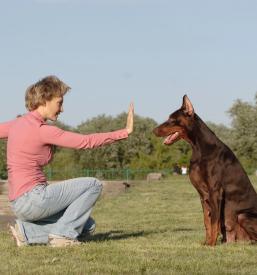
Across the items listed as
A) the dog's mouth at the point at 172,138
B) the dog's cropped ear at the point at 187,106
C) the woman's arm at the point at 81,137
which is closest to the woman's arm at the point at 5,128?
the woman's arm at the point at 81,137

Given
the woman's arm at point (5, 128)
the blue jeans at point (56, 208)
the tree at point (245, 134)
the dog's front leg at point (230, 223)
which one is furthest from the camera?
the tree at point (245, 134)

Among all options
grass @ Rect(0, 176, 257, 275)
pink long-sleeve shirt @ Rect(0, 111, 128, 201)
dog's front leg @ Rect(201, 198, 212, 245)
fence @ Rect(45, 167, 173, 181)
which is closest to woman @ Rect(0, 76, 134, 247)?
pink long-sleeve shirt @ Rect(0, 111, 128, 201)

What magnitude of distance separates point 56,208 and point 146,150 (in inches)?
2838

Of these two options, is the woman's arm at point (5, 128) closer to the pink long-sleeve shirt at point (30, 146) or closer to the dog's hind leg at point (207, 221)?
the pink long-sleeve shirt at point (30, 146)

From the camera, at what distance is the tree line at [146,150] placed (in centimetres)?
6194

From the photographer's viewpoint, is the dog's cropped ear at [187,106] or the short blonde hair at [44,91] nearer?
the short blonde hair at [44,91]

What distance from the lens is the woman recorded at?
6906 mm

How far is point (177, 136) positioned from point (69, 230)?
1.72m

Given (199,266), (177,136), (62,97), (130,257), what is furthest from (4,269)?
(177,136)

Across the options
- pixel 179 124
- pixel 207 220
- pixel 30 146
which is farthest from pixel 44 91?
pixel 207 220

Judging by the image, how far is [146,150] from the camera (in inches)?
3113

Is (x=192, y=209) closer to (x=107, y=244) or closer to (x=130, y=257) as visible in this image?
(x=107, y=244)

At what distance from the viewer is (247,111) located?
70438 mm

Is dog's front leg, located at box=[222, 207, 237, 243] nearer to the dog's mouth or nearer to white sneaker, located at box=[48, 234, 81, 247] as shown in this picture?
the dog's mouth
